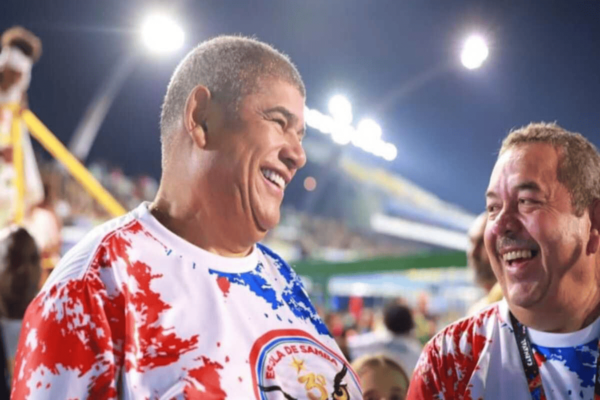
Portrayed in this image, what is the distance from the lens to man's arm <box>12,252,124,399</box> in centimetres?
105

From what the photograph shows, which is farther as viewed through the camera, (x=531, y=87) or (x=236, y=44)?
(x=531, y=87)

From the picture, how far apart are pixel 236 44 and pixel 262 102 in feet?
0.50

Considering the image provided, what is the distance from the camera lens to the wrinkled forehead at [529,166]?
1.70 m

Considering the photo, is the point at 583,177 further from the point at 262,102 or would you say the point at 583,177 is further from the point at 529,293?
the point at 262,102

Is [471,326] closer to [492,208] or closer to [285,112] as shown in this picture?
[492,208]

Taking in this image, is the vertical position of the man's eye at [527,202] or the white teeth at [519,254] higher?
the man's eye at [527,202]

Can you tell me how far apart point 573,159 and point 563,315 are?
40 centimetres

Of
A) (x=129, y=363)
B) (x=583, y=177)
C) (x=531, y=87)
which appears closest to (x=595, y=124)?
(x=531, y=87)

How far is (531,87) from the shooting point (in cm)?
564

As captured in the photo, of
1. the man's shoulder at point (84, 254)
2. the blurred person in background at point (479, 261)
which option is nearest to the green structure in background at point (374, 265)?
the blurred person in background at point (479, 261)

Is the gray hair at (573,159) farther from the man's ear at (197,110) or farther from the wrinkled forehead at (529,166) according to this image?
the man's ear at (197,110)

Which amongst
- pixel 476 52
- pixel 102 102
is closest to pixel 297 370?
pixel 476 52

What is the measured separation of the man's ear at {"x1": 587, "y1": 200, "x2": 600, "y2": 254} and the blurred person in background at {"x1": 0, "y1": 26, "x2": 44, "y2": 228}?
5.22 meters

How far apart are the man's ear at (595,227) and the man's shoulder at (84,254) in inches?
46.0
